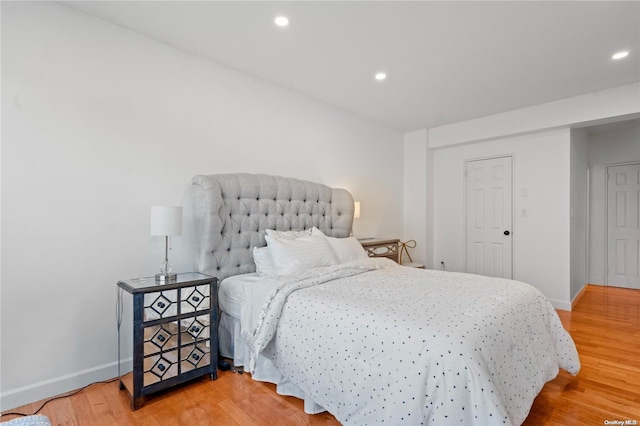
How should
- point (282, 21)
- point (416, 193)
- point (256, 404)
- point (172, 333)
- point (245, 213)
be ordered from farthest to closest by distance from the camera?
point (416, 193)
point (245, 213)
point (282, 21)
point (172, 333)
point (256, 404)

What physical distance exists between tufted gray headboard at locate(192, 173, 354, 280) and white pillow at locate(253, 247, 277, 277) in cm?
15

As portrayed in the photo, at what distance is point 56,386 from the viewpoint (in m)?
2.03

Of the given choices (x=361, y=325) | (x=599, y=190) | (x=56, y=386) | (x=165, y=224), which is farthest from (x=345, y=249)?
(x=599, y=190)

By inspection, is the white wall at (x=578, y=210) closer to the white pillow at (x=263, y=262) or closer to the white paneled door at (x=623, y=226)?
the white paneled door at (x=623, y=226)

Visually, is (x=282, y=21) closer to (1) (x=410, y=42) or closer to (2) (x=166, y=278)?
(1) (x=410, y=42)

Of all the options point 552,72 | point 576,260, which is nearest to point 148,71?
point 552,72

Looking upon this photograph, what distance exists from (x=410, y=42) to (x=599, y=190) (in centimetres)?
494

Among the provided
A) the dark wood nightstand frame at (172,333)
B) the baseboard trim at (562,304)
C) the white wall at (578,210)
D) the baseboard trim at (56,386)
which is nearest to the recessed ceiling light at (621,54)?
the white wall at (578,210)

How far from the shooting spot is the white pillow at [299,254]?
2568mm

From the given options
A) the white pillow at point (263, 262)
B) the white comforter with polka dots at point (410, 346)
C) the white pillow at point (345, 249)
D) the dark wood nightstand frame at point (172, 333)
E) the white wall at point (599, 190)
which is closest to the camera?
the white comforter with polka dots at point (410, 346)

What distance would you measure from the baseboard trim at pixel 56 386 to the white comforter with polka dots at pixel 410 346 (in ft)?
3.37

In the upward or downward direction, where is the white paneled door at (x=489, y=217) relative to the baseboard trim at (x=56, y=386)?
upward

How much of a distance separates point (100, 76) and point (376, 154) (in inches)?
132

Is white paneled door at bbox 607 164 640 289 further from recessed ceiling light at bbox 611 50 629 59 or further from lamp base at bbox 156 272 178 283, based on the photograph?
lamp base at bbox 156 272 178 283
